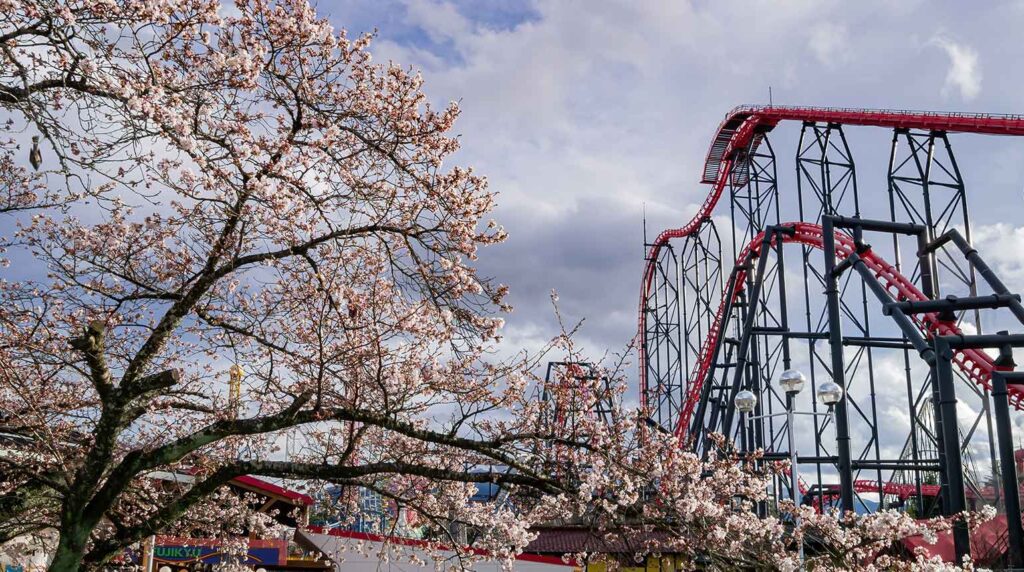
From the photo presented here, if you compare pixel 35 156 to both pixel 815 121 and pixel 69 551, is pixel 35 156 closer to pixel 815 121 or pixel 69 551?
pixel 69 551

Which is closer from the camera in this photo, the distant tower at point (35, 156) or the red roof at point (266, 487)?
the distant tower at point (35, 156)

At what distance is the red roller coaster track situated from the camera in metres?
19.0

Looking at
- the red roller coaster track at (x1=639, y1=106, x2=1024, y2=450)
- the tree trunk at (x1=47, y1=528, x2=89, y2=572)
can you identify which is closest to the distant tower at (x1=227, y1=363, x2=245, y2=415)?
the tree trunk at (x1=47, y1=528, x2=89, y2=572)

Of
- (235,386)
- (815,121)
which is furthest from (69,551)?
(815,121)

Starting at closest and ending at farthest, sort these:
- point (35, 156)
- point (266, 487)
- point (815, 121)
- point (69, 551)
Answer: point (35, 156) → point (69, 551) → point (266, 487) → point (815, 121)

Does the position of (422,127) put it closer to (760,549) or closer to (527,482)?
(527,482)

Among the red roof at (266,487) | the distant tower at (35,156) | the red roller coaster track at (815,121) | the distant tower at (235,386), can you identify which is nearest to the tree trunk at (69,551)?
the distant tower at (235,386)

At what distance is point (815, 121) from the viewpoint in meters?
23.8

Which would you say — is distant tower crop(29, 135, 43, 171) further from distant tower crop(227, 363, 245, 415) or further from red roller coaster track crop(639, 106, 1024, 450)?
red roller coaster track crop(639, 106, 1024, 450)

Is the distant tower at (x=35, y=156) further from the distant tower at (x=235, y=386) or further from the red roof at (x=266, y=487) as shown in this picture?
the red roof at (x=266, y=487)

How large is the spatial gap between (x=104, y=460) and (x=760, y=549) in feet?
15.4

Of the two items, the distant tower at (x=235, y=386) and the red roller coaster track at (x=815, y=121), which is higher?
the red roller coaster track at (x=815, y=121)

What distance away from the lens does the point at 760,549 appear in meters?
6.02

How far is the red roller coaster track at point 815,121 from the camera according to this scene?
62.4ft
